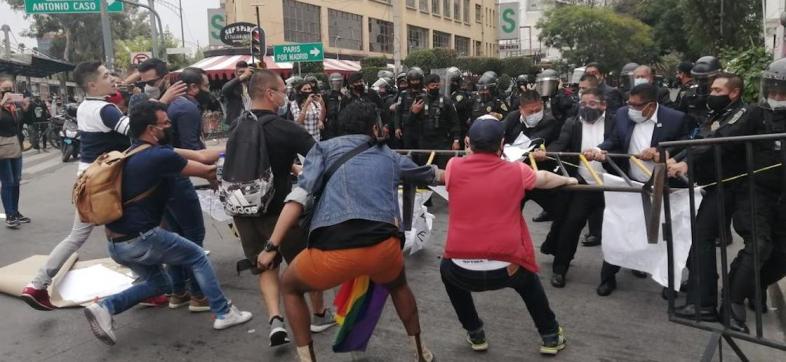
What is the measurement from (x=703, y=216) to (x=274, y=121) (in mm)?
2740

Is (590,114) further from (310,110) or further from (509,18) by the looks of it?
(509,18)

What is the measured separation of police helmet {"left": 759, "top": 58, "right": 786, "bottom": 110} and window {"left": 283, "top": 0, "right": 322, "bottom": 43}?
38651mm

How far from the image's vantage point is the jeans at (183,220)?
15.1 ft

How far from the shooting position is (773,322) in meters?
4.18

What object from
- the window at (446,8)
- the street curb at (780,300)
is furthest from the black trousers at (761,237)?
the window at (446,8)

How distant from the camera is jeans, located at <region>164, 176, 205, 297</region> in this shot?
4.61 meters

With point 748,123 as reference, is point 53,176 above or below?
below

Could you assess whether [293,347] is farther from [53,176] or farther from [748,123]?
[53,176]

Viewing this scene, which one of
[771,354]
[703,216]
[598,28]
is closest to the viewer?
[771,354]

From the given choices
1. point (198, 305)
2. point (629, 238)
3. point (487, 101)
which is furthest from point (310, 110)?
point (629, 238)

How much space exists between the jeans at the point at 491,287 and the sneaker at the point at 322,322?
96cm

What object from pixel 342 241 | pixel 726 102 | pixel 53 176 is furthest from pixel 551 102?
pixel 53 176

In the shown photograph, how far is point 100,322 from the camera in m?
3.75

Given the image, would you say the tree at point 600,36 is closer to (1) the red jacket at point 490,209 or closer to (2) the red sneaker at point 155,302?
(2) the red sneaker at point 155,302
